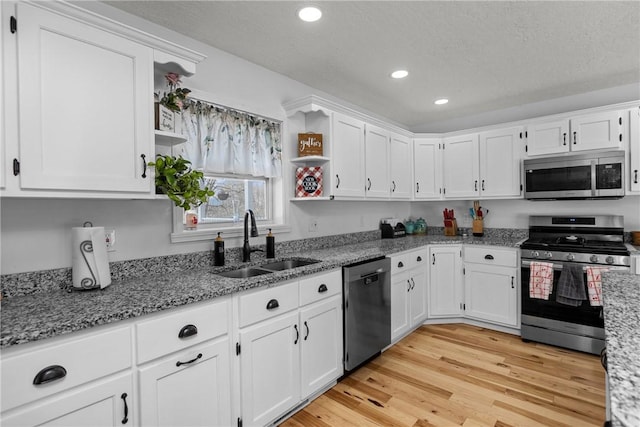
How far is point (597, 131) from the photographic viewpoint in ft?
10.2

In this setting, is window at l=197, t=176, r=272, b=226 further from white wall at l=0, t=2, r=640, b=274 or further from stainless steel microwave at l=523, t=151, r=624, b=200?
stainless steel microwave at l=523, t=151, r=624, b=200

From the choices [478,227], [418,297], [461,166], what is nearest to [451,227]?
[478,227]

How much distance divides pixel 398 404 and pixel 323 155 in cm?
199

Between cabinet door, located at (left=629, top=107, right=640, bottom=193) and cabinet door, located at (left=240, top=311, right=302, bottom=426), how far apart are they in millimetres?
3219

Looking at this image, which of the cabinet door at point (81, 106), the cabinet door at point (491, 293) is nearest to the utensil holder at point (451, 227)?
the cabinet door at point (491, 293)

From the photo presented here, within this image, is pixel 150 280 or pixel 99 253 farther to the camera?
pixel 150 280

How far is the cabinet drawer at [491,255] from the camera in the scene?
328cm

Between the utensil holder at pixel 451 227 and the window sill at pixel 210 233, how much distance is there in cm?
241

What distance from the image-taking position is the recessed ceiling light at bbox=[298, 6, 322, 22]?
6.35 ft

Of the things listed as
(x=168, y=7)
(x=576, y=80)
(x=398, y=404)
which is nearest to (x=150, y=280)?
(x=168, y=7)

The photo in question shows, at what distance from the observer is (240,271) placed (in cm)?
231

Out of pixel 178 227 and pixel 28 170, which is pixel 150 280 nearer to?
pixel 178 227

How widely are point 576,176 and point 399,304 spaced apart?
6.84ft

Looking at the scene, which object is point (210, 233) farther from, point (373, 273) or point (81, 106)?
point (373, 273)
